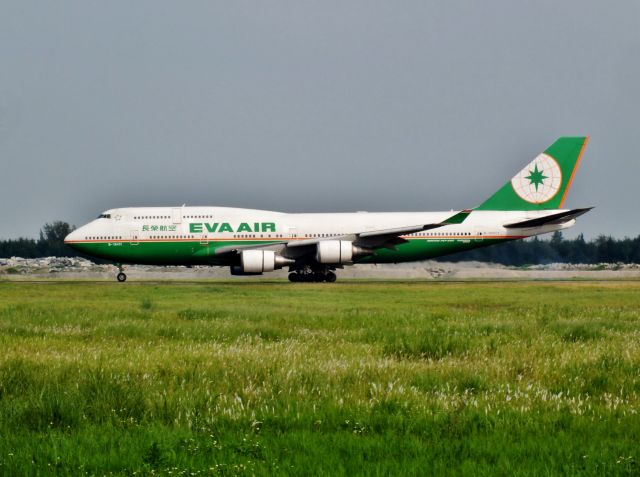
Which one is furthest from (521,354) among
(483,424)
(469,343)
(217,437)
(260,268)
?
(260,268)

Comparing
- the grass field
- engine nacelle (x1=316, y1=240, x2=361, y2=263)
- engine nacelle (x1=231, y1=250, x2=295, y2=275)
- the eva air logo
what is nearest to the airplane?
engine nacelle (x1=316, y1=240, x2=361, y2=263)

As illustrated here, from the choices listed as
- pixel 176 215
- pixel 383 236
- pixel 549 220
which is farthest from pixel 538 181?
pixel 176 215

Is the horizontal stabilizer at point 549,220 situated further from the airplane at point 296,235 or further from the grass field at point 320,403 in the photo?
the grass field at point 320,403

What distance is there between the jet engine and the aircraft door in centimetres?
873

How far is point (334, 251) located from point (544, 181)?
16551mm

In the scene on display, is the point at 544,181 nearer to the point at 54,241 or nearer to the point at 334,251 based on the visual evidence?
the point at 334,251

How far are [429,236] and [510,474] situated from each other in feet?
128

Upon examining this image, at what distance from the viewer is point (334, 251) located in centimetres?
4038

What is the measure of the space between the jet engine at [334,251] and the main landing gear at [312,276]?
249 centimetres

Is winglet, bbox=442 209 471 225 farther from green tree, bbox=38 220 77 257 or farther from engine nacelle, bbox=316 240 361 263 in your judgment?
green tree, bbox=38 220 77 257

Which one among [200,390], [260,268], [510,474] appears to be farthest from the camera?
[260,268]

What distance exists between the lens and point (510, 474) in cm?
494

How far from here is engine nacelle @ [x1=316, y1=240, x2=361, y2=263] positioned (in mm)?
40281

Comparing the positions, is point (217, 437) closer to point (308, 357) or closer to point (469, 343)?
point (308, 357)
